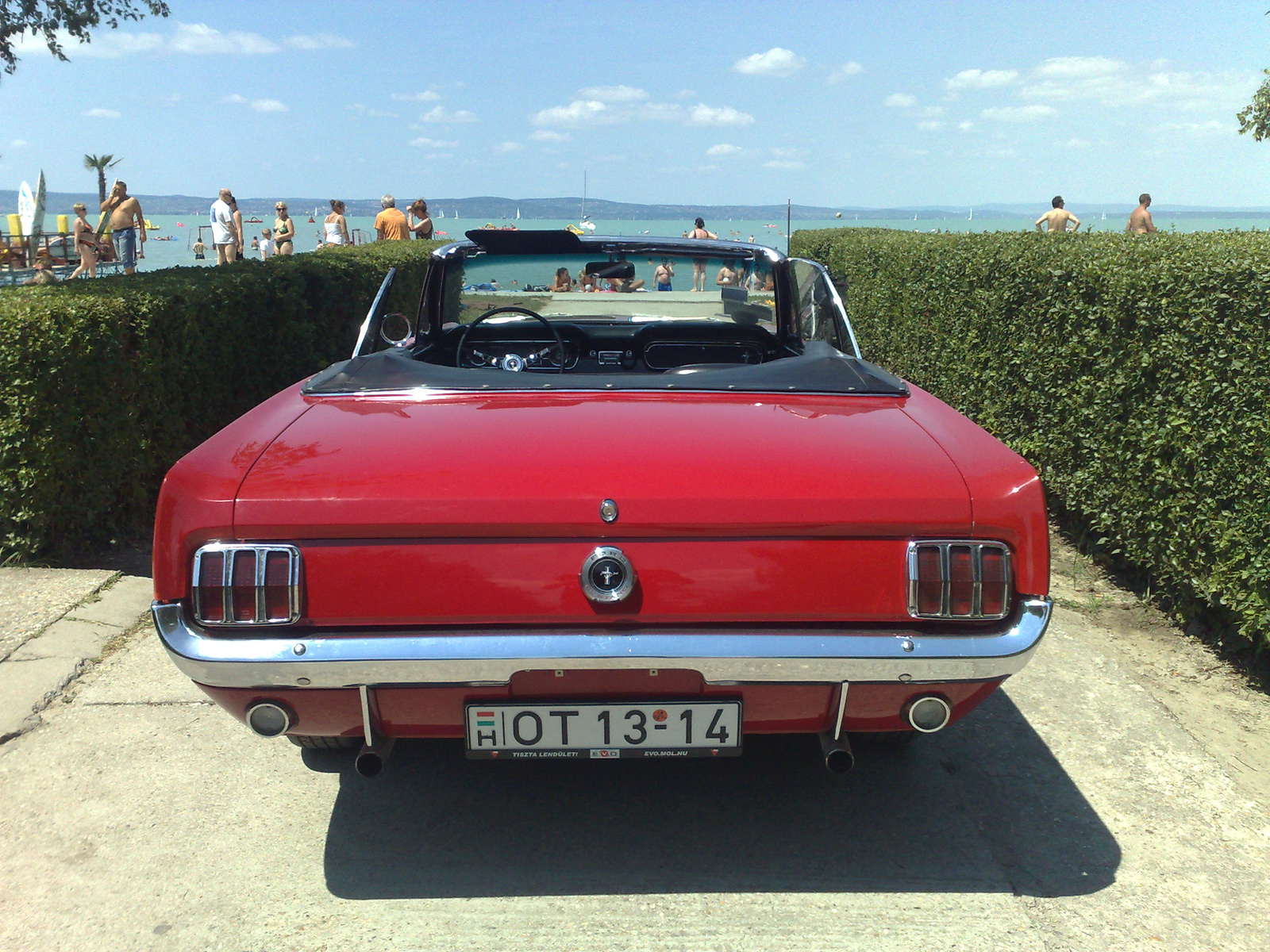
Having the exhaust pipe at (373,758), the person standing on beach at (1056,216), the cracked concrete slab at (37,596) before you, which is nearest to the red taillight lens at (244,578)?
the exhaust pipe at (373,758)

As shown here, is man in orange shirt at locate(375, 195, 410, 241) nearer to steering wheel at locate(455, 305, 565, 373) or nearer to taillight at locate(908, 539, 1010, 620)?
steering wheel at locate(455, 305, 565, 373)

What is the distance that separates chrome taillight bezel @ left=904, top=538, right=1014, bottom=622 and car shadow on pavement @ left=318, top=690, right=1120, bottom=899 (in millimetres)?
829

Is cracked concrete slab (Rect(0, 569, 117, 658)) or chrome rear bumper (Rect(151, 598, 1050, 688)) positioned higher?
chrome rear bumper (Rect(151, 598, 1050, 688))

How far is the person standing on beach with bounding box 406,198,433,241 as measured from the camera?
1784 centimetres

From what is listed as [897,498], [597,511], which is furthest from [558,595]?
[897,498]

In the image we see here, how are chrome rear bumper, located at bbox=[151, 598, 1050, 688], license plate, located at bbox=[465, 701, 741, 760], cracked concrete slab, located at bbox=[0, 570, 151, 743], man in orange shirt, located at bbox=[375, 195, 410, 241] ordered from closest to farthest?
chrome rear bumper, located at bbox=[151, 598, 1050, 688] → license plate, located at bbox=[465, 701, 741, 760] → cracked concrete slab, located at bbox=[0, 570, 151, 743] → man in orange shirt, located at bbox=[375, 195, 410, 241]

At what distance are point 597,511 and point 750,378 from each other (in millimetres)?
1069

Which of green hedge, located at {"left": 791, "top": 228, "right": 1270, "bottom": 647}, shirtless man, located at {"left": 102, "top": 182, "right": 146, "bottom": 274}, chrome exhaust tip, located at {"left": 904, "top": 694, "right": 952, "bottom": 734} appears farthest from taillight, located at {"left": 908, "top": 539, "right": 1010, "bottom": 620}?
shirtless man, located at {"left": 102, "top": 182, "right": 146, "bottom": 274}

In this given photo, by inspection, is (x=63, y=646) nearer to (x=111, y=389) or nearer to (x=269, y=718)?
(x=111, y=389)

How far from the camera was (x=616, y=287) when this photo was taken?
4.34 metres

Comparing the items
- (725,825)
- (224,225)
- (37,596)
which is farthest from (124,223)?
(725,825)

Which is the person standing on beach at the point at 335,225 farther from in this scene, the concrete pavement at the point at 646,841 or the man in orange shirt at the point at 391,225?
the concrete pavement at the point at 646,841

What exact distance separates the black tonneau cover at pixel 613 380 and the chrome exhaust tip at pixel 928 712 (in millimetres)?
1050

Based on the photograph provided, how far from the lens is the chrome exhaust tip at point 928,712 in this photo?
8.46 ft
